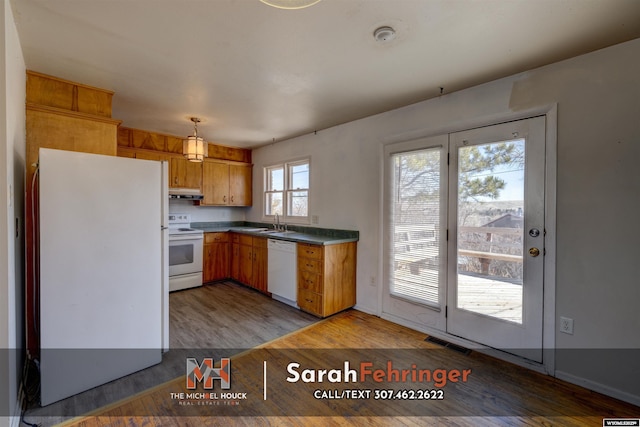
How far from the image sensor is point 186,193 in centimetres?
469

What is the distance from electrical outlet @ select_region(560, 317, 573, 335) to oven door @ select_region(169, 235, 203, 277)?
14.4 feet

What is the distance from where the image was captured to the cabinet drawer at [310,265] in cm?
337

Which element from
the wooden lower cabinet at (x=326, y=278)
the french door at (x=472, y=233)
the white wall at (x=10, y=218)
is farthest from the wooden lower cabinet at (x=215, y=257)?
the french door at (x=472, y=233)

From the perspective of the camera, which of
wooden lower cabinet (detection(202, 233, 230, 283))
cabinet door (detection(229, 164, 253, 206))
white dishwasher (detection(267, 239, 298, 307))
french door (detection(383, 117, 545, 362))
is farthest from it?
cabinet door (detection(229, 164, 253, 206))

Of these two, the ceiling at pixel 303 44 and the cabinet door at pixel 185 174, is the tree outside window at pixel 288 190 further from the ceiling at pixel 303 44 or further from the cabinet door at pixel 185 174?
the ceiling at pixel 303 44

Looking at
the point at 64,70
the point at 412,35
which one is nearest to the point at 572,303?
the point at 412,35

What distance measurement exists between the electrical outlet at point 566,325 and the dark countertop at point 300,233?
2.05 meters

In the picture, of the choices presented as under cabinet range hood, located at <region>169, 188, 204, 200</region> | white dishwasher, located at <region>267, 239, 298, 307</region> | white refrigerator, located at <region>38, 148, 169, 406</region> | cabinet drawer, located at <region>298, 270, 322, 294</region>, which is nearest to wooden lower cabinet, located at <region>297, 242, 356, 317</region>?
cabinet drawer, located at <region>298, 270, 322, 294</region>

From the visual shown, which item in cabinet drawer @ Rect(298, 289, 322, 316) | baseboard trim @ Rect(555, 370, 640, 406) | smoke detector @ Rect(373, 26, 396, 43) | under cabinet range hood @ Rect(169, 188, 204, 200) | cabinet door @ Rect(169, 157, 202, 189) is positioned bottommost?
baseboard trim @ Rect(555, 370, 640, 406)

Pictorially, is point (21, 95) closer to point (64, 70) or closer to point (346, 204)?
point (64, 70)

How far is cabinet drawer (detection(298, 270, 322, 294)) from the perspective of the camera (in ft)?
11.1

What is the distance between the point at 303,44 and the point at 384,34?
21.0 inches

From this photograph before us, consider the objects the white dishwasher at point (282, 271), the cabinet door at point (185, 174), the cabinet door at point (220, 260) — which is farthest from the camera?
the cabinet door at point (220, 260)

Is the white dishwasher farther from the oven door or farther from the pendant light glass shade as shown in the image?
the pendant light glass shade
